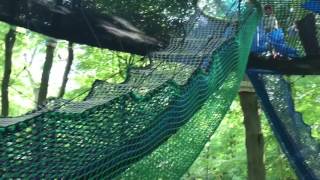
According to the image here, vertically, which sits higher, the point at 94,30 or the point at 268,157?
the point at 94,30

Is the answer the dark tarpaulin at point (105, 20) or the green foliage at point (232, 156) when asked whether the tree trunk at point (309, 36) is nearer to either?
the dark tarpaulin at point (105, 20)

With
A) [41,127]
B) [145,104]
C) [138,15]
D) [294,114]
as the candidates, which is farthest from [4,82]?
[41,127]

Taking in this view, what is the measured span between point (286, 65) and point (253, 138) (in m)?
0.80

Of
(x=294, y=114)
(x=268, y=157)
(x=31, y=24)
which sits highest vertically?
(x=31, y=24)

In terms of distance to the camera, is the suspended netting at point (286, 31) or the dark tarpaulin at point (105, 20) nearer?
the dark tarpaulin at point (105, 20)

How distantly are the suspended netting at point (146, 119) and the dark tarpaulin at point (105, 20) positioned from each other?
17 centimetres

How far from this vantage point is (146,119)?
1.54m

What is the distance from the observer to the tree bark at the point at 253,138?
364 centimetres

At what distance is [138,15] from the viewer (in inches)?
109

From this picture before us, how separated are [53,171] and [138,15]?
5.39ft

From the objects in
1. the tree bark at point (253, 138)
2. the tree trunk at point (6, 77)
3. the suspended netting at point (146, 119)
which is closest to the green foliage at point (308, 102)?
the tree bark at point (253, 138)

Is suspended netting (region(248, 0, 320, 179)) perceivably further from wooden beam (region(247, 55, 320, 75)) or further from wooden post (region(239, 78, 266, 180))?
wooden post (region(239, 78, 266, 180))

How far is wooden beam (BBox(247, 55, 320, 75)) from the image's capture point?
295 cm

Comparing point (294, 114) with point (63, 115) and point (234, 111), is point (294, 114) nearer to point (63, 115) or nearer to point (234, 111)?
point (63, 115)
